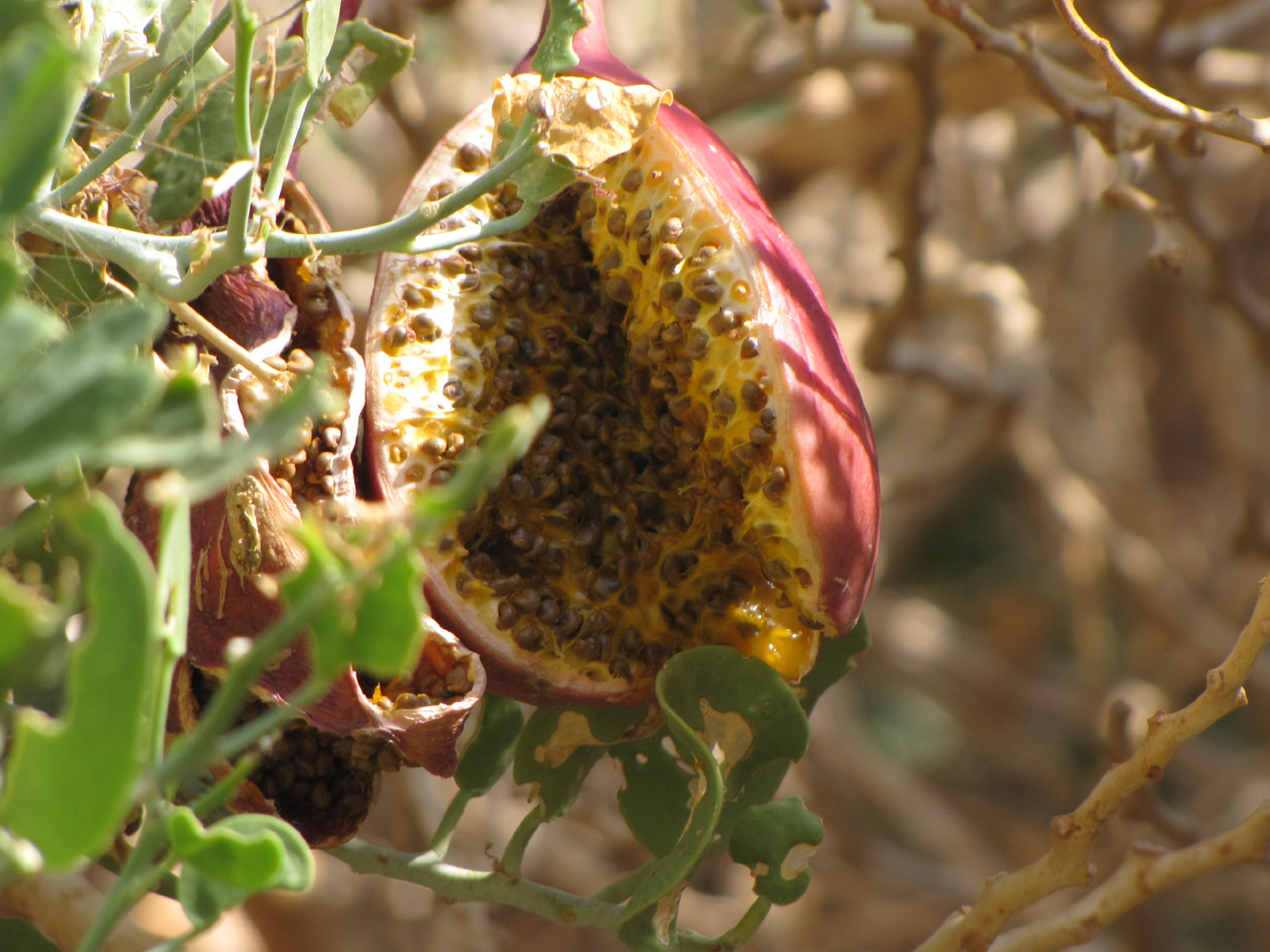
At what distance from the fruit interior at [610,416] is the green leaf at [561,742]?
27 millimetres

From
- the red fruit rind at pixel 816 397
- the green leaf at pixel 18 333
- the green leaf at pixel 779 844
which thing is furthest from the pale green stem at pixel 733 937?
the green leaf at pixel 18 333

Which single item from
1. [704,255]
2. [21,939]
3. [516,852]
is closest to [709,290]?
[704,255]

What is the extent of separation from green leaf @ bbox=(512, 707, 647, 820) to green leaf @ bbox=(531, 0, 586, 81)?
25 cm

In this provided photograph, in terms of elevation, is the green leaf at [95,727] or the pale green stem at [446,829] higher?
the green leaf at [95,727]

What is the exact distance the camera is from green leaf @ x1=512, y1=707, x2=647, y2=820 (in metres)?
0.49

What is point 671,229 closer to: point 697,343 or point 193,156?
point 697,343

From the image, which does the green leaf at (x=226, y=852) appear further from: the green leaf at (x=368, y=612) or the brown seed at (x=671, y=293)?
the brown seed at (x=671, y=293)

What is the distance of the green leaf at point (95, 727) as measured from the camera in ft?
0.68

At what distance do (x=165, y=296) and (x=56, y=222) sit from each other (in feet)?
0.13

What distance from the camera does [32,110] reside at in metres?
0.21

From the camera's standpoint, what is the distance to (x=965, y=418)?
3.87 ft

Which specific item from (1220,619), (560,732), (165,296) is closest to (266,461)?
(165,296)

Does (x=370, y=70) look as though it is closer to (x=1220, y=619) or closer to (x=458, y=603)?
(x=458, y=603)

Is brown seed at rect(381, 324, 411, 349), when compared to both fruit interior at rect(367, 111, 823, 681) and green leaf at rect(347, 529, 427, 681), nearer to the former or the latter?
fruit interior at rect(367, 111, 823, 681)
